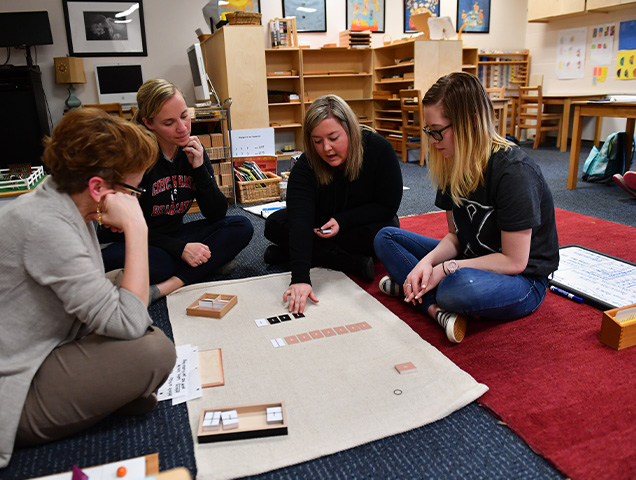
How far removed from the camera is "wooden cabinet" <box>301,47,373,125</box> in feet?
21.6

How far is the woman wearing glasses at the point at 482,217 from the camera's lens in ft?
4.98

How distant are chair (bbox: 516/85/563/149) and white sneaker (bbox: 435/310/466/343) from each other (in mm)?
5453

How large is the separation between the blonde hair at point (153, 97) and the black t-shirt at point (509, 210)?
3.75 feet

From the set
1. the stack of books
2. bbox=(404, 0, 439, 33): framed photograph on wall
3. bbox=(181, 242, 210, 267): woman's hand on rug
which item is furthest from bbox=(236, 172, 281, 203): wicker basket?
bbox=(404, 0, 439, 33): framed photograph on wall

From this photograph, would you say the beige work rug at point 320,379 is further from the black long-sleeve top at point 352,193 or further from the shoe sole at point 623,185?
the shoe sole at point 623,185

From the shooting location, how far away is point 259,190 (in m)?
3.88

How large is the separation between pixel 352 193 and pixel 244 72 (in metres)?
2.48

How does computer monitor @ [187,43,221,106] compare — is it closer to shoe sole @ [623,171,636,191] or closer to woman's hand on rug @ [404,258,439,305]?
woman's hand on rug @ [404,258,439,305]

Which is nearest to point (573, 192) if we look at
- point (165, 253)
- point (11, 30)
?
point (165, 253)

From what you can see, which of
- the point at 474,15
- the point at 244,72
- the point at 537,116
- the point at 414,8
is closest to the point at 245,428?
the point at 244,72

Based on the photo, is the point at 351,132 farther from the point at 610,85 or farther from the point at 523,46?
the point at 523,46

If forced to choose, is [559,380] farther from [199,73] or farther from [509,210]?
[199,73]

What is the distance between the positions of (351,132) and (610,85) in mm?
5819

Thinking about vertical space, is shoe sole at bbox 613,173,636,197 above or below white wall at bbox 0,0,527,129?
below
